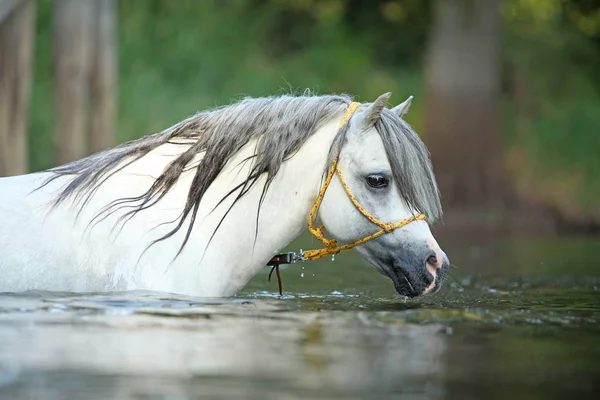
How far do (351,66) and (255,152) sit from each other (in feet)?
50.5

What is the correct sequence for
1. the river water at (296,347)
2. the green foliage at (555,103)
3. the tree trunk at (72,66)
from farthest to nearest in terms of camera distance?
the green foliage at (555,103) < the tree trunk at (72,66) < the river water at (296,347)

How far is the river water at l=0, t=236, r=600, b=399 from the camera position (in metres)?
4.34

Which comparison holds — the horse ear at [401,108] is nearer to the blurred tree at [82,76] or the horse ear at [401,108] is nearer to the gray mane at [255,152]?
the gray mane at [255,152]

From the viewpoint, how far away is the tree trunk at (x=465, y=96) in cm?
1622

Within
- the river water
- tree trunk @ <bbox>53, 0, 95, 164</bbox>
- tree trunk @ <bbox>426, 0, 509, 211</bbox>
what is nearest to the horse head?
the river water

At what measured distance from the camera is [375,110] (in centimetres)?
591

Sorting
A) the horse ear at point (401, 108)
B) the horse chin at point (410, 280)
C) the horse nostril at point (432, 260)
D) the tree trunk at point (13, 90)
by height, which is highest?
the tree trunk at point (13, 90)

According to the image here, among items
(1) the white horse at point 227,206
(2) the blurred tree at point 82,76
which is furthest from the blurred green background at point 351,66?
(1) the white horse at point 227,206

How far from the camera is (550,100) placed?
2069cm

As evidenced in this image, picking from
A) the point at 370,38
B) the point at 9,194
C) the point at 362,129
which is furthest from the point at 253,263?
the point at 370,38

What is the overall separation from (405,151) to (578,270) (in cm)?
457

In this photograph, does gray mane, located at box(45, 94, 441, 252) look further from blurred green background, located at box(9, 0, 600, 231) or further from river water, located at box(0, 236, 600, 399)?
blurred green background, located at box(9, 0, 600, 231)

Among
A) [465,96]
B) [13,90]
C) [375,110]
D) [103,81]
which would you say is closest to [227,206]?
[375,110]

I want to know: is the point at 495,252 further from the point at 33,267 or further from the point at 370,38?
the point at 370,38
